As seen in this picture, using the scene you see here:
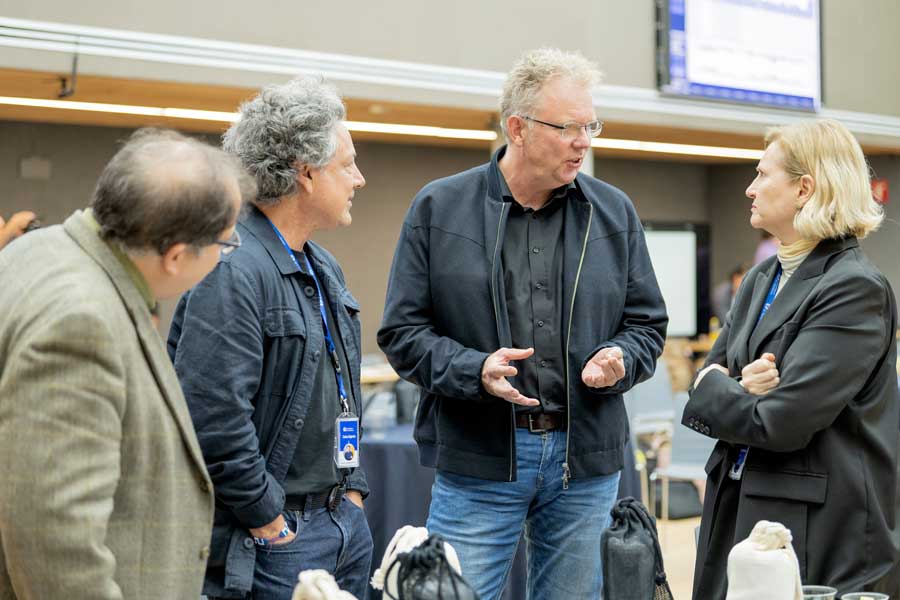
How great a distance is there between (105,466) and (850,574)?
1.45 meters

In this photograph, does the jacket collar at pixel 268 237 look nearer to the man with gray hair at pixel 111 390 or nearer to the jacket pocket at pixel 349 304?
the jacket pocket at pixel 349 304

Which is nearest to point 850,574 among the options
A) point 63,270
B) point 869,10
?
point 63,270

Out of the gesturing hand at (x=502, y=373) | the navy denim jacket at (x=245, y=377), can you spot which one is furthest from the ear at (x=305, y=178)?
the gesturing hand at (x=502, y=373)

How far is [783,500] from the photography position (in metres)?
2.11

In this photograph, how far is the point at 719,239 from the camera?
40.3 ft

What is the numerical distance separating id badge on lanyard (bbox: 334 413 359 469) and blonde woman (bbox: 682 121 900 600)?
71 cm

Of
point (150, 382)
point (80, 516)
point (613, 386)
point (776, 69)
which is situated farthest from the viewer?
point (776, 69)

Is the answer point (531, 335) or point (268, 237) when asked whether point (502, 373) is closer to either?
point (531, 335)

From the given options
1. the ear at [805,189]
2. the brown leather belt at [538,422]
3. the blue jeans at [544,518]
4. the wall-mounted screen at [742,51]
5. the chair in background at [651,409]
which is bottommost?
the chair in background at [651,409]

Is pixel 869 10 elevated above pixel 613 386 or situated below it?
above

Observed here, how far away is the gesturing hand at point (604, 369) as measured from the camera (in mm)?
2180

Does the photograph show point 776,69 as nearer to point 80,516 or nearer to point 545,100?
point 545,100

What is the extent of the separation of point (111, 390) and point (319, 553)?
705 millimetres

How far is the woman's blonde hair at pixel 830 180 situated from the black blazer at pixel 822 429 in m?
0.05
